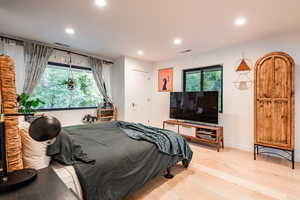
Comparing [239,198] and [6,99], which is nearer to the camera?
[6,99]

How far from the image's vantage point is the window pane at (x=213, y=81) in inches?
153

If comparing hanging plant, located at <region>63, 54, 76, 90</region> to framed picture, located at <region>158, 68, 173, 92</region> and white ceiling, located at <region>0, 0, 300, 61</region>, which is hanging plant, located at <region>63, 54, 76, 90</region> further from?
framed picture, located at <region>158, 68, 173, 92</region>

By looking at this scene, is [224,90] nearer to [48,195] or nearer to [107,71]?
[107,71]

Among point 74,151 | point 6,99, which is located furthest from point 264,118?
point 6,99

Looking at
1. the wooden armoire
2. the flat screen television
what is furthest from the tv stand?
the wooden armoire

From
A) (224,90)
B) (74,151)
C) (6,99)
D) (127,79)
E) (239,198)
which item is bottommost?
(239,198)

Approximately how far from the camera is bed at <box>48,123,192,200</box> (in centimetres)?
134

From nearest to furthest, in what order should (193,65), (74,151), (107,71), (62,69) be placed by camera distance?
(74,151) < (62,69) < (193,65) < (107,71)

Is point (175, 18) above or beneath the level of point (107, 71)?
above

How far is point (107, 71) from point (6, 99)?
12.7ft

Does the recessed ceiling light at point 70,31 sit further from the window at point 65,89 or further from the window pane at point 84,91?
the window pane at point 84,91

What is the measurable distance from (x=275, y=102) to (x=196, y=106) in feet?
5.24

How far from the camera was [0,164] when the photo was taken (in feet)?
3.15

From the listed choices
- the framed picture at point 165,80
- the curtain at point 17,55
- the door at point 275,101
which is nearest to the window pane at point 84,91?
the curtain at point 17,55
